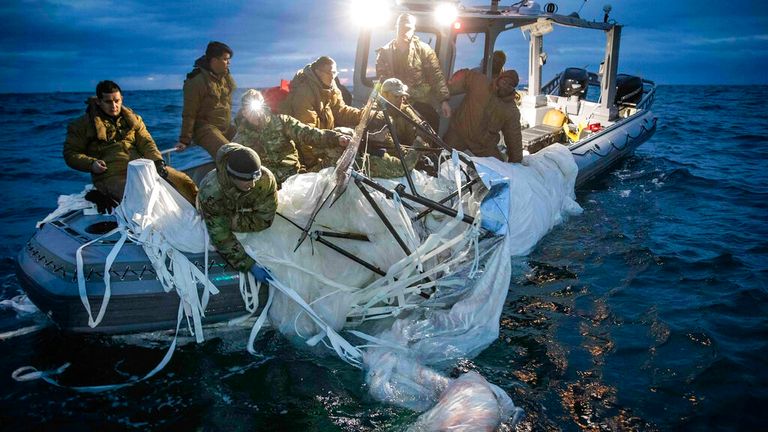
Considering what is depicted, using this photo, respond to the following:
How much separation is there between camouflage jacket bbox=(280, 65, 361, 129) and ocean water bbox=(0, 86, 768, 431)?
8.16 ft

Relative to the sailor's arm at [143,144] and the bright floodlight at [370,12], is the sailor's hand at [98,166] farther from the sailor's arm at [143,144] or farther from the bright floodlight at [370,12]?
the bright floodlight at [370,12]

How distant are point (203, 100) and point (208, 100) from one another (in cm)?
6

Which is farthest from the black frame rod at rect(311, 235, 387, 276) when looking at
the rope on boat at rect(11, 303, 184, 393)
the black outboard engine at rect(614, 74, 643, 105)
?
the black outboard engine at rect(614, 74, 643, 105)

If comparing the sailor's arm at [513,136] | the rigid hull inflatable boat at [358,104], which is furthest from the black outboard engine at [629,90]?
the sailor's arm at [513,136]

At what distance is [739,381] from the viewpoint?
4.09m

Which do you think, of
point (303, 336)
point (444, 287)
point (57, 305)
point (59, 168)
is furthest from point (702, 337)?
point (59, 168)

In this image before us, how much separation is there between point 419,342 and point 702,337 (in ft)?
9.68

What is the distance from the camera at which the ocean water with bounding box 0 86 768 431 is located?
3.63 m

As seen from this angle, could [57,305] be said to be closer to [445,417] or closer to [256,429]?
[256,429]

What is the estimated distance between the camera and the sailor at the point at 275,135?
463 cm

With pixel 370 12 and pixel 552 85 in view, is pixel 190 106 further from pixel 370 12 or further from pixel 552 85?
pixel 552 85

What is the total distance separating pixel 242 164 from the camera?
357 centimetres

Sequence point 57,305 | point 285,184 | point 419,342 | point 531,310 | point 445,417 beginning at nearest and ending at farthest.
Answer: point 445,417, point 57,305, point 419,342, point 285,184, point 531,310

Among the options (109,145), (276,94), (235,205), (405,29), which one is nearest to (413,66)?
(405,29)
